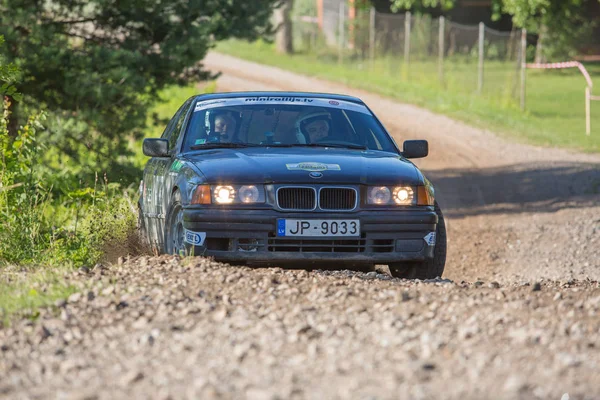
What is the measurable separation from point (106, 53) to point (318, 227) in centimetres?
742

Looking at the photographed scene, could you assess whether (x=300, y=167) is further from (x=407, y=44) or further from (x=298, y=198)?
(x=407, y=44)

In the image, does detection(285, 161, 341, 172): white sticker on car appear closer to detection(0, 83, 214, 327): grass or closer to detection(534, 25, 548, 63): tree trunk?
detection(0, 83, 214, 327): grass

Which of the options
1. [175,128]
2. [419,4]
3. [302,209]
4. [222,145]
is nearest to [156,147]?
[222,145]

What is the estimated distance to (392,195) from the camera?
8.38 meters

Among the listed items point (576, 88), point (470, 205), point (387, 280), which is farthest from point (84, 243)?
point (576, 88)

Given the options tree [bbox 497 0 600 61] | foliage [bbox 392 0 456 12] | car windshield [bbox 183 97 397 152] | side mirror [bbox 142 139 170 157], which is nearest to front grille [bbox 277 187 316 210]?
car windshield [bbox 183 97 397 152]

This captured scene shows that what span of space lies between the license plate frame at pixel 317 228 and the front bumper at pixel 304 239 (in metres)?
0.03

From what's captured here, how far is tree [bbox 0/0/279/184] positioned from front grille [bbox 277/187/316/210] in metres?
6.72

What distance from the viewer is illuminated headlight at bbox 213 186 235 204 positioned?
8180 millimetres

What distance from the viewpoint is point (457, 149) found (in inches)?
872

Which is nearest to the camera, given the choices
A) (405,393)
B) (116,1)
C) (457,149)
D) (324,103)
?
(405,393)

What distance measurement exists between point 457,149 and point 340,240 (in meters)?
14.2

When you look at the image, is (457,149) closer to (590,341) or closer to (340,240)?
(340,240)

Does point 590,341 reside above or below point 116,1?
below
